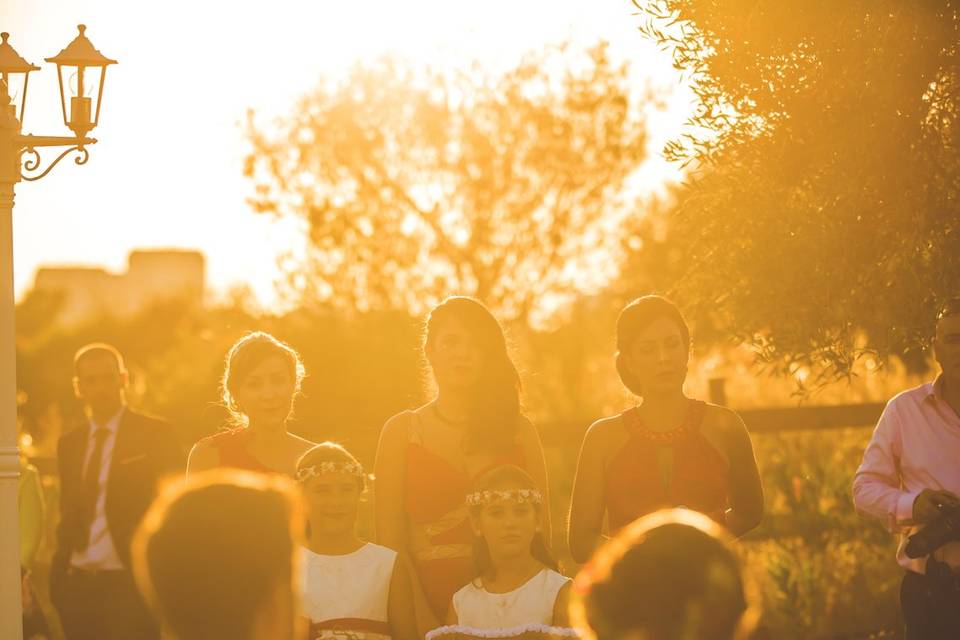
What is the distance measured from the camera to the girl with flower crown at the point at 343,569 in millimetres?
6145

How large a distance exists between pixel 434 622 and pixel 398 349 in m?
14.9

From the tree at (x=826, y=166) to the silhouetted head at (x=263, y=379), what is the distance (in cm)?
230

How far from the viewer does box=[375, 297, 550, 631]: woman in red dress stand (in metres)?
6.51

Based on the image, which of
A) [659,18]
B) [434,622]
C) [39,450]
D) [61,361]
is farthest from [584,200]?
[61,361]

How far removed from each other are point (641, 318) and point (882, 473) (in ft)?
4.14

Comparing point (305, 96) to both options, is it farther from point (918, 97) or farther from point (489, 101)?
point (918, 97)

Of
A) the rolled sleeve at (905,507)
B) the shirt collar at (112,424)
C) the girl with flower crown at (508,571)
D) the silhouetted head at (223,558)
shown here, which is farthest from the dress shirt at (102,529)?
the silhouetted head at (223,558)

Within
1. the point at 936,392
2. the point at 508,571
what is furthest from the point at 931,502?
the point at 508,571

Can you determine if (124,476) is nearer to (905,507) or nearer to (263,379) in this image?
(263,379)

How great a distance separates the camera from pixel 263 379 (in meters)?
7.02

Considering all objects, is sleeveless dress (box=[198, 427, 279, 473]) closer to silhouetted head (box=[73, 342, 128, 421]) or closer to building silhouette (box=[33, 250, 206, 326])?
silhouetted head (box=[73, 342, 128, 421])

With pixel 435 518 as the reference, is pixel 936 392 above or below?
above

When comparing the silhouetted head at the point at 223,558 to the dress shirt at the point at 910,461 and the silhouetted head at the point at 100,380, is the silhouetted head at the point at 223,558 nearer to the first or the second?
the dress shirt at the point at 910,461

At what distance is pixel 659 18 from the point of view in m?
7.86
